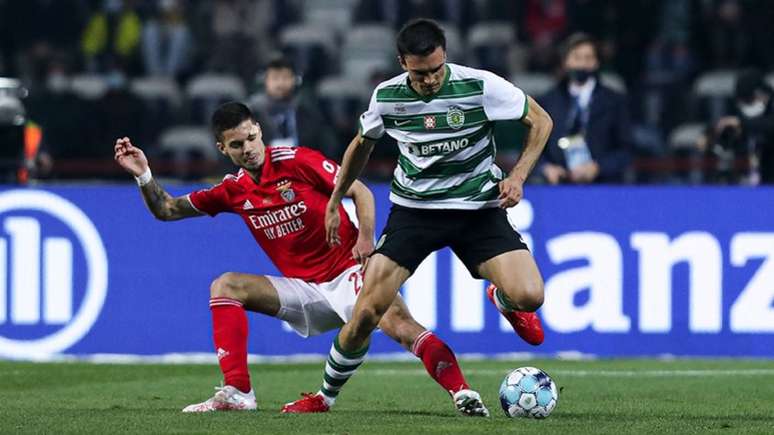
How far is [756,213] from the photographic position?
12680 mm

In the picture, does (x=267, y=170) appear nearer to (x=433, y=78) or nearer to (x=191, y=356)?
(x=433, y=78)

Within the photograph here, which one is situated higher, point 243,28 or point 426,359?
point 243,28

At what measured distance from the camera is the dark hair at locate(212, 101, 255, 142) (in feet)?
29.6

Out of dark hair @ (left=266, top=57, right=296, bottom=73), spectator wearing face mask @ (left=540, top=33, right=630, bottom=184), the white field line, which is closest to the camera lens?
the white field line

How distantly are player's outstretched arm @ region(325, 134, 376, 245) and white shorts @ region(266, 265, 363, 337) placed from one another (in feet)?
1.98

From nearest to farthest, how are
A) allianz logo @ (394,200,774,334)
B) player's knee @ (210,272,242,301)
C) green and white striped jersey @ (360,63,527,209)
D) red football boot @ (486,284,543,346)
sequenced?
green and white striped jersey @ (360,63,527,209) < player's knee @ (210,272,242,301) < red football boot @ (486,284,543,346) < allianz logo @ (394,200,774,334)

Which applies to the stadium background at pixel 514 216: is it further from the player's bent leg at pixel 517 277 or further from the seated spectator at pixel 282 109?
the player's bent leg at pixel 517 277

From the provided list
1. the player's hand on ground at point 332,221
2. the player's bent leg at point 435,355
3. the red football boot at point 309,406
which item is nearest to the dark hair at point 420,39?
the player's hand on ground at point 332,221

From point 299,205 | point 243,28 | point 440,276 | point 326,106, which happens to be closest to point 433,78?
point 299,205

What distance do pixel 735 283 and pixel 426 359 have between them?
14.9 ft

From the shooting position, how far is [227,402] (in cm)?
890

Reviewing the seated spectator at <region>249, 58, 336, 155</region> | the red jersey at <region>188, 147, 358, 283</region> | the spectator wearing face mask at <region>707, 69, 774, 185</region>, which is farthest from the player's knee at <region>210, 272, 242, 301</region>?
the spectator wearing face mask at <region>707, 69, 774, 185</region>

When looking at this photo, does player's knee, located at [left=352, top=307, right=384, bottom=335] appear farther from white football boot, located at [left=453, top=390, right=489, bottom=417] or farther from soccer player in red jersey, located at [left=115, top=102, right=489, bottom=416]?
white football boot, located at [left=453, top=390, right=489, bottom=417]

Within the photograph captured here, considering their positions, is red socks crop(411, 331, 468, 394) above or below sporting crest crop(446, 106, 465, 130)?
below
